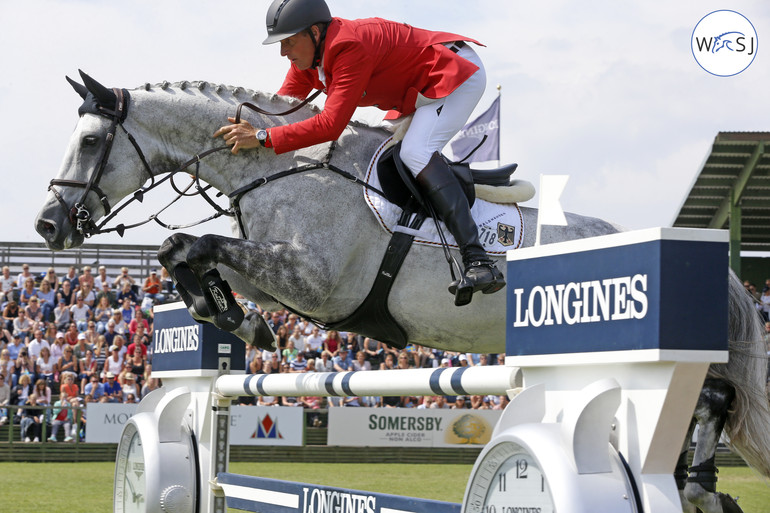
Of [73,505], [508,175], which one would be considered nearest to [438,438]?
[73,505]

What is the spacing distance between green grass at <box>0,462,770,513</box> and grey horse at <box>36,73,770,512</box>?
10.9ft

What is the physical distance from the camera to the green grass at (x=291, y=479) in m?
7.89

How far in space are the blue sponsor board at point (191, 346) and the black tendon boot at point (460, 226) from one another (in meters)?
1.36

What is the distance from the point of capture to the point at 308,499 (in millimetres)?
3637

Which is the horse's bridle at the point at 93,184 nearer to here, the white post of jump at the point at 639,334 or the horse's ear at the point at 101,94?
the horse's ear at the point at 101,94

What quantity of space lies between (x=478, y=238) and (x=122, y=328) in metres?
12.4

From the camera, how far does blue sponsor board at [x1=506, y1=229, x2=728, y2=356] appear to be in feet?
7.41

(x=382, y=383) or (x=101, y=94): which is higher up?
(x=101, y=94)

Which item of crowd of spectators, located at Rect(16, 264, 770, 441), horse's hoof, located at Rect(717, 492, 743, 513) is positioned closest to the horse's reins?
horse's hoof, located at Rect(717, 492, 743, 513)

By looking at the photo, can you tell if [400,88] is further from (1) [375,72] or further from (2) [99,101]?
(2) [99,101]

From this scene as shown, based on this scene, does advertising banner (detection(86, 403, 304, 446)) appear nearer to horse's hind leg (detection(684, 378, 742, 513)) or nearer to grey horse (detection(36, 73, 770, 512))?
grey horse (detection(36, 73, 770, 512))

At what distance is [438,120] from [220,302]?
3.90 ft

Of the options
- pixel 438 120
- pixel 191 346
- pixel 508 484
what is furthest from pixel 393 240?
pixel 508 484

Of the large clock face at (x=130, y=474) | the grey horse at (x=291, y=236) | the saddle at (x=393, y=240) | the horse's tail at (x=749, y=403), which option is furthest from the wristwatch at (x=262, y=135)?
the horse's tail at (x=749, y=403)
